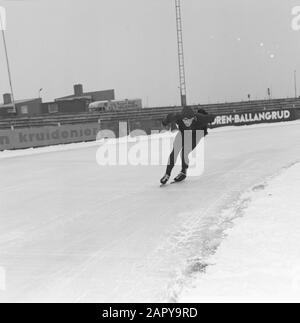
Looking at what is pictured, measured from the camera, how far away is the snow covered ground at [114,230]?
3.84 m

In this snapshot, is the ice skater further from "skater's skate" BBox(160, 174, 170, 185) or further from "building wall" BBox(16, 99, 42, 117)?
"building wall" BBox(16, 99, 42, 117)

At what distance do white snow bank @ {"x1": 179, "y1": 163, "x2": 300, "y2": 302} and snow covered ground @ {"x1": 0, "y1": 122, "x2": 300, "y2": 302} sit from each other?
84 mm

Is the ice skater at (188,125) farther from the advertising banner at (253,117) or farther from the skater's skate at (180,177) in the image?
the advertising banner at (253,117)

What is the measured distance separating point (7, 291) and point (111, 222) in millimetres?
2372

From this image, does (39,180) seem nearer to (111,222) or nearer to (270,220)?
(111,222)

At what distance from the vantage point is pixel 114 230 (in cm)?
564

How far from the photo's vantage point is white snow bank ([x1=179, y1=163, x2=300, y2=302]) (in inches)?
133

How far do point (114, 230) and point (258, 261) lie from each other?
2.16 meters

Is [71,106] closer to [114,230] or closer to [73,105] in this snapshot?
[73,105]

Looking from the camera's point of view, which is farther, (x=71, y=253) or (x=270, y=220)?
(x=270, y=220)

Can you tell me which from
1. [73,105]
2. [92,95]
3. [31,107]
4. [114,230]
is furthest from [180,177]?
[92,95]
